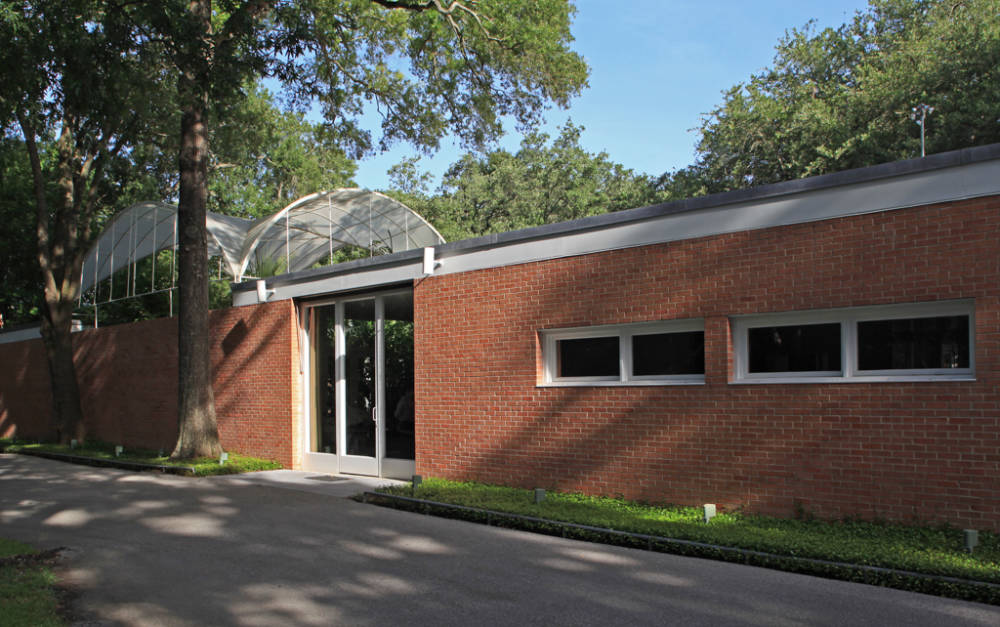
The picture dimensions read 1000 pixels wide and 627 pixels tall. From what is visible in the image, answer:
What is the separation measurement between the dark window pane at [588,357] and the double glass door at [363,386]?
10.9 feet

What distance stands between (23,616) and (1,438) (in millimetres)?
22737

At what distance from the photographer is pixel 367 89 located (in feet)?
65.9

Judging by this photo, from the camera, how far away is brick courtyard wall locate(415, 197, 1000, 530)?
6570mm

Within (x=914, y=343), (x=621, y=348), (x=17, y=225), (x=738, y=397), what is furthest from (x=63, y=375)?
(x=914, y=343)

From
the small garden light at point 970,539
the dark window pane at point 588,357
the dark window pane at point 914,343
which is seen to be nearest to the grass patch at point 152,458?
the dark window pane at point 588,357

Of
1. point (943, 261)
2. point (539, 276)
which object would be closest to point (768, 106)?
point (539, 276)

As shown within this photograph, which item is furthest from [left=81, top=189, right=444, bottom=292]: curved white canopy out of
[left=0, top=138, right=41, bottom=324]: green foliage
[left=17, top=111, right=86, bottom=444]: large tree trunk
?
[left=0, top=138, right=41, bottom=324]: green foliage

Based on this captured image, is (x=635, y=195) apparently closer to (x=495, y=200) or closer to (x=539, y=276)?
(x=495, y=200)

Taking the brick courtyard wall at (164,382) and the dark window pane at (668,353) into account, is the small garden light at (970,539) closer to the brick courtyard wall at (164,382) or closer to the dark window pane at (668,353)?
the dark window pane at (668,353)

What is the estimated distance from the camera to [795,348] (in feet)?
25.4

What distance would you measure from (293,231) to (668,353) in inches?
440

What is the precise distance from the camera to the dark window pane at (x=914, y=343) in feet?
22.1

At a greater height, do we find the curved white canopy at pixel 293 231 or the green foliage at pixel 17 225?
the green foliage at pixel 17 225

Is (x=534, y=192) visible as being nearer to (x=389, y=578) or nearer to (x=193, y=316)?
(x=193, y=316)
